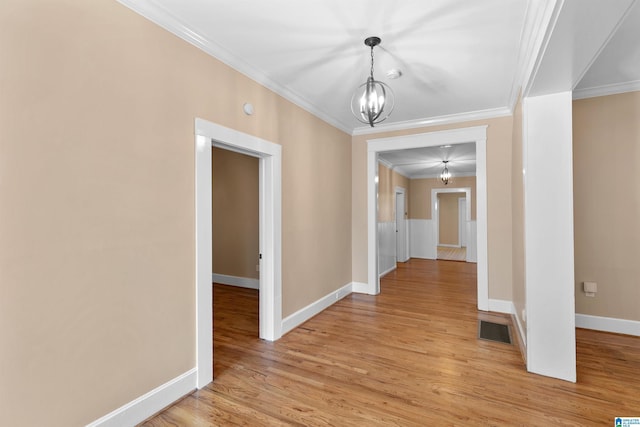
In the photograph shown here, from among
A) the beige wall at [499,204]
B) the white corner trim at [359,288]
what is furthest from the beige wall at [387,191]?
the beige wall at [499,204]

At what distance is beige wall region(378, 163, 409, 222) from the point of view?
6.57 m

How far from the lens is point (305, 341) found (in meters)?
3.11

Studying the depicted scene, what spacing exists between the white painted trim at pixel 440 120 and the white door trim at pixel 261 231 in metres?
2.09

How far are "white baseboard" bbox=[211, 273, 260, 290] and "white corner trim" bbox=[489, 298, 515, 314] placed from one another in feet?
11.7

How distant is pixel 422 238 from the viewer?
8938 mm

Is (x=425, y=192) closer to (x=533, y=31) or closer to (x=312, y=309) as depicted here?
(x=312, y=309)

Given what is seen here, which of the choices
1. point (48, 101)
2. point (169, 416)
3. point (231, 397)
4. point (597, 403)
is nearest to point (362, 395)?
point (231, 397)

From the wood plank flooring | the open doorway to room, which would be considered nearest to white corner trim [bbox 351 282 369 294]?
the wood plank flooring

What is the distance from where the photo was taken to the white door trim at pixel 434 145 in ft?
13.2

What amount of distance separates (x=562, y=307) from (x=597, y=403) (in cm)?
64

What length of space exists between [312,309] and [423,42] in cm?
307

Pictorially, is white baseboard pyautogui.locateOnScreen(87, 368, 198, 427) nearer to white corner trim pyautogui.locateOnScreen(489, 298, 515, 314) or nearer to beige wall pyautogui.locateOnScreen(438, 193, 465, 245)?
white corner trim pyautogui.locateOnScreen(489, 298, 515, 314)

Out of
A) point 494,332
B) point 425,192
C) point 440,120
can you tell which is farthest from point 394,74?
point 425,192

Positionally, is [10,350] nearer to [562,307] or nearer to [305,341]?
[305,341]
